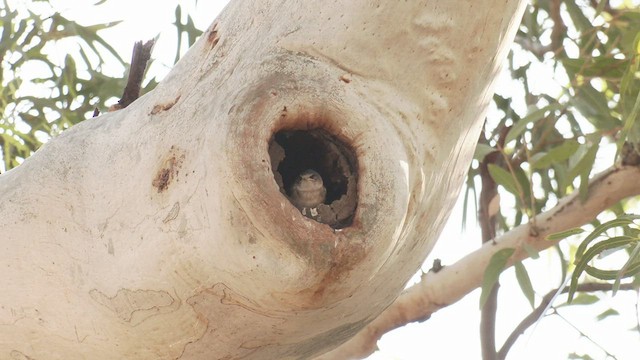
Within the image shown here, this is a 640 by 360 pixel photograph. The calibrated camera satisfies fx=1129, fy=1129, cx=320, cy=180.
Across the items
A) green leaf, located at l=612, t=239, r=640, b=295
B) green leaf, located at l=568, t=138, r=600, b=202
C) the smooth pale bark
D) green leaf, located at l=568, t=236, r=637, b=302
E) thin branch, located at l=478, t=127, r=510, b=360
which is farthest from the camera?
thin branch, located at l=478, t=127, r=510, b=360

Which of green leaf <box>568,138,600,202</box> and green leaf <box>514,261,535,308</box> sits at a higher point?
green leaf <box>568,138,600,202</box>

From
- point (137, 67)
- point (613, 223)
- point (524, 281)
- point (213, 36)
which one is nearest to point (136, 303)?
point (213, 36)

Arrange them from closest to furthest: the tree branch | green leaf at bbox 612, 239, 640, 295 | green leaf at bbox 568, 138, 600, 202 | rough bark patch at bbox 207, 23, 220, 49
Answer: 1. rough bark patch at bbox 207, 23, 220, 49
2. green leaf at bbox 612, 239, 640, 295
3. green leaf at bbox 568, 138, 600, 202
4. the tree branch

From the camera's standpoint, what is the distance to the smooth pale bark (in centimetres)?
116

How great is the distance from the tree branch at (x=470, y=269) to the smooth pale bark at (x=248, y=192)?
29.8 inches

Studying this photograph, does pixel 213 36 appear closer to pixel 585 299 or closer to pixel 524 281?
pixel 524 281

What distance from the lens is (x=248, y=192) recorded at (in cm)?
113

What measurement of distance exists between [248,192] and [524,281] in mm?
1158

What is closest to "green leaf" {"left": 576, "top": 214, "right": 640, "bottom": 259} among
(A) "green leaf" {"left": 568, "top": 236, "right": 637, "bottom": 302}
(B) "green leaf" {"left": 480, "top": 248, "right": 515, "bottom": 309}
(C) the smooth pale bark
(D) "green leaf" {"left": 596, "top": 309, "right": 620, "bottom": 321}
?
(A) "green leaf" {"left": 568, "top": 236, "right": 637, "bottom": 302}

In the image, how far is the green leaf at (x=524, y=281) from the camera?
2.15 m

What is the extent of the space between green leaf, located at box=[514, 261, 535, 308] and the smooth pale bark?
75cm

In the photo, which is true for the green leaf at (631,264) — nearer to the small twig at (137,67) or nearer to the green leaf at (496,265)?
the green leaf at (496,265)

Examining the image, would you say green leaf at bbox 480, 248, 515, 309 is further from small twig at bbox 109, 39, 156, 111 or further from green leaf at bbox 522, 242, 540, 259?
small twig at bbox 109, 39, 156, 111

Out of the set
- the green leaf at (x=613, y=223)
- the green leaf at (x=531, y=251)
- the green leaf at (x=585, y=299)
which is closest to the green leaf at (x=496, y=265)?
the green leaf at (x=531, y=251)
